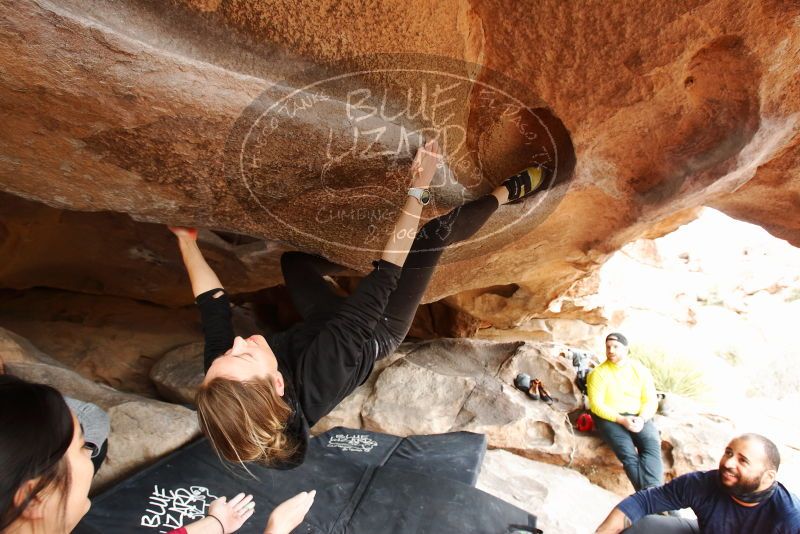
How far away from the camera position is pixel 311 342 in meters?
1.51

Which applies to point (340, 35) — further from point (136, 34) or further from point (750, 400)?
point (750, 400)

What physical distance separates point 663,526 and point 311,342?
6.46ft

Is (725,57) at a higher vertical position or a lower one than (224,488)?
higher

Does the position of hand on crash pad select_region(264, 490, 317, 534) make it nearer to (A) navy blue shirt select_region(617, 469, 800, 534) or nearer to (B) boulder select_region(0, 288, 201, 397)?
(A) navy blue shirt select_region(617, 469, 800, 534)

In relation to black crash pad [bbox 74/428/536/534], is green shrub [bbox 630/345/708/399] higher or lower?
higher

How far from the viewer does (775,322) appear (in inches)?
408

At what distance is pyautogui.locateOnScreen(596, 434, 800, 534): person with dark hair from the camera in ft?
6.09

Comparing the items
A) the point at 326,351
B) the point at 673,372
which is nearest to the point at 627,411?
the point at 326,351

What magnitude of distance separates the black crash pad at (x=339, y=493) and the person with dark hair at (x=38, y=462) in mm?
1131

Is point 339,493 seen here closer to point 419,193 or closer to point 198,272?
point 198,272

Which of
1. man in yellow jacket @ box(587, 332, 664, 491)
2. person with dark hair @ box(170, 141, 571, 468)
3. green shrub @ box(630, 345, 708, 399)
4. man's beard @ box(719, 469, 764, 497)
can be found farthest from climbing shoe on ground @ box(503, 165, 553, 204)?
green shrub @ box(630, 345, 708, 399)

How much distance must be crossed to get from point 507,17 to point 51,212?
3040mm

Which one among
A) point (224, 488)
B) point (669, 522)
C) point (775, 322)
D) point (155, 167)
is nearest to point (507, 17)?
point (155, 167)

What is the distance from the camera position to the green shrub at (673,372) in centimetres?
797
